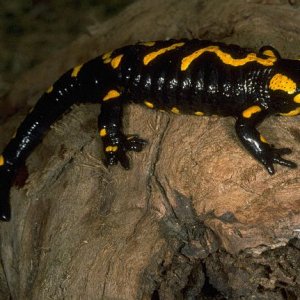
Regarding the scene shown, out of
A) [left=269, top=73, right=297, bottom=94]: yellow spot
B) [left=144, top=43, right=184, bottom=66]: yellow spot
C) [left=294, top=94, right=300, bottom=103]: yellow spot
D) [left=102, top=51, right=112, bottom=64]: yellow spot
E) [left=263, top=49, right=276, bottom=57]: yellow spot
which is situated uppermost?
[left=102, top=51, right=112, bottom=64]: yellow spot

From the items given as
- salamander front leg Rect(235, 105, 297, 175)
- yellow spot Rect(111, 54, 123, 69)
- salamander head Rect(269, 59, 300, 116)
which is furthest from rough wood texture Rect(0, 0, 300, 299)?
yellow spot Rect(111, 54, 123, 69)

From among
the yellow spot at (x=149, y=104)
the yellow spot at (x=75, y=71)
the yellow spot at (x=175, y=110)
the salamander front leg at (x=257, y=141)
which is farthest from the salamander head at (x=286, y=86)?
the yellow spot at (x=75, y=71)

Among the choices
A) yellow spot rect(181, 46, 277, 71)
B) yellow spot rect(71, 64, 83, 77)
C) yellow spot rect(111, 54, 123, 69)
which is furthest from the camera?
yellow spot rect(71, 64, 83, 77)

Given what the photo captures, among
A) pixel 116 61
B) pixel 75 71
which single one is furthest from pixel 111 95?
pixel 75 71

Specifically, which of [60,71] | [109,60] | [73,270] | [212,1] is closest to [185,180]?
[73,270]

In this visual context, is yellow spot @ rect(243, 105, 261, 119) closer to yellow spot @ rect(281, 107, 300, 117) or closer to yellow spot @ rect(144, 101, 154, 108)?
yellow spot @ rect(281, 107, 300, 117)

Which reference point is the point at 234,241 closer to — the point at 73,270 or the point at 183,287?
the point at 183,287

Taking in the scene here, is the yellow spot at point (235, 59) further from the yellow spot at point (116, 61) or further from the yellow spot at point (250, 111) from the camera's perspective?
the yellow spot at point (116, 61)
